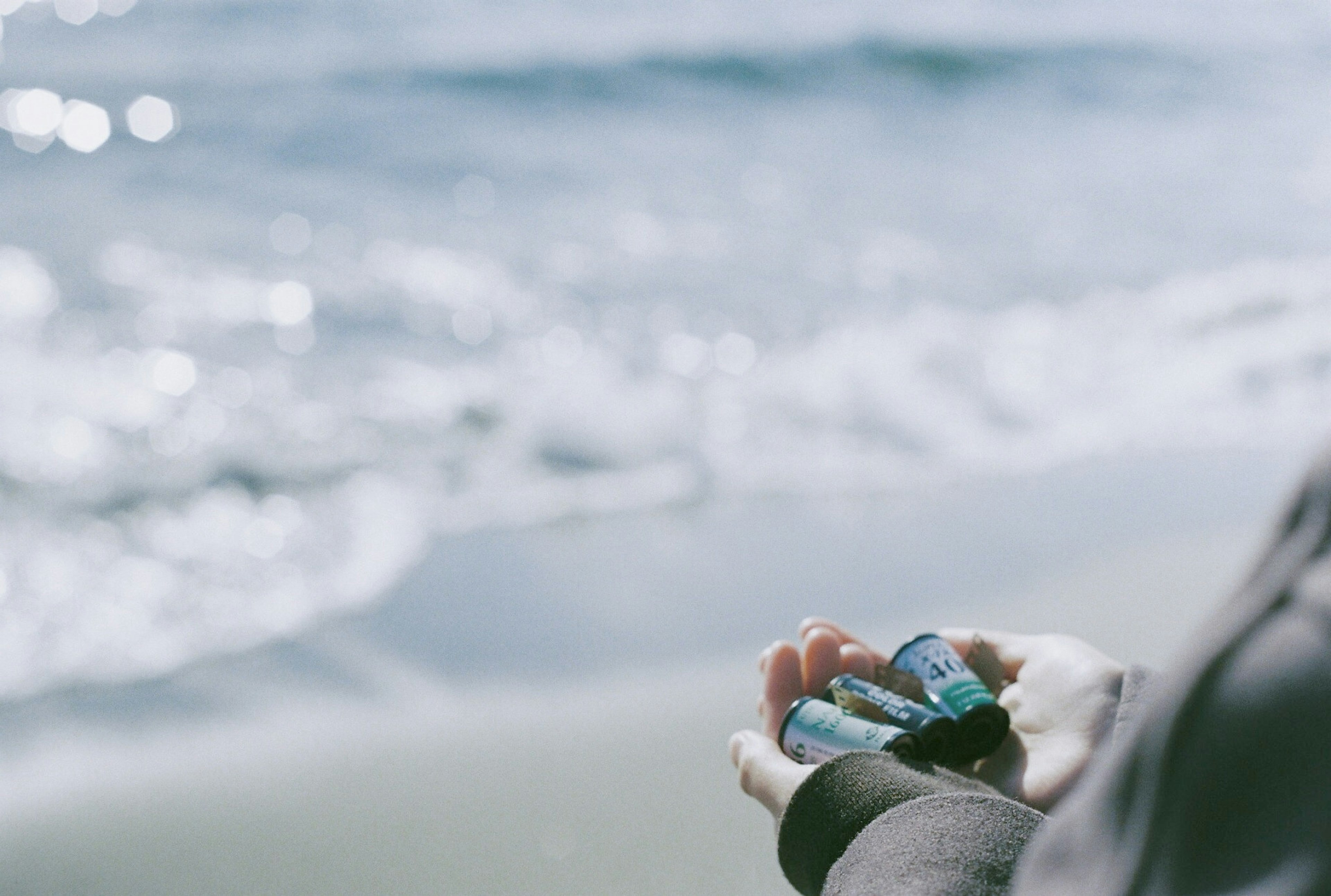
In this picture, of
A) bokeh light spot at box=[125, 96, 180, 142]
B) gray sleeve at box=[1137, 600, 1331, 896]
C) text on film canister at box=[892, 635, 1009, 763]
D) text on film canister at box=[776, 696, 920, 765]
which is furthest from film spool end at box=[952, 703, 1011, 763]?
bokeh light spot at box=[125, 96, 180, 142]

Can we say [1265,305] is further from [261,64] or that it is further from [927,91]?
[261,64]

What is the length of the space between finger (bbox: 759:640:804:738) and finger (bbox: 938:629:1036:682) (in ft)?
1.06

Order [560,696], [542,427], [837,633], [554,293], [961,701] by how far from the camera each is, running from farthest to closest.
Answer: [554,293] → [542,427] → [560,696] → [837,633] → [961,701]

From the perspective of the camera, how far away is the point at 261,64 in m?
9.51

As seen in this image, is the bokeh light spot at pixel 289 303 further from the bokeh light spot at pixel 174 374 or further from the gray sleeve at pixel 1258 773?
the gray sleeve at pixel 1258 773

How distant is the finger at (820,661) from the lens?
2199 millimetres

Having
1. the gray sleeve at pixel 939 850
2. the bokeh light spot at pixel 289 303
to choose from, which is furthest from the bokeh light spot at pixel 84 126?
the gray sleeve at pixel 939 850

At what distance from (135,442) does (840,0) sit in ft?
31.9

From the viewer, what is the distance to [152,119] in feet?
26.8

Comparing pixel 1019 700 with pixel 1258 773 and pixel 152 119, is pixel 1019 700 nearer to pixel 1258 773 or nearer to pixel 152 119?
pixel 1258 773

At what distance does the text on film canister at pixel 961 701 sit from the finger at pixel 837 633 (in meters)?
A: 0.06

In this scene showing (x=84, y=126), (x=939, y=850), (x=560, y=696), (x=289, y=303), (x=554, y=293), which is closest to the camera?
(x=939, y=850)

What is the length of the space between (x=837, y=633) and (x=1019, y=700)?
13.0 inches

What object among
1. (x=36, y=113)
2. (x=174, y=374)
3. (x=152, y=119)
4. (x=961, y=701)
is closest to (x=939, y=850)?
(x=961, y=701)
